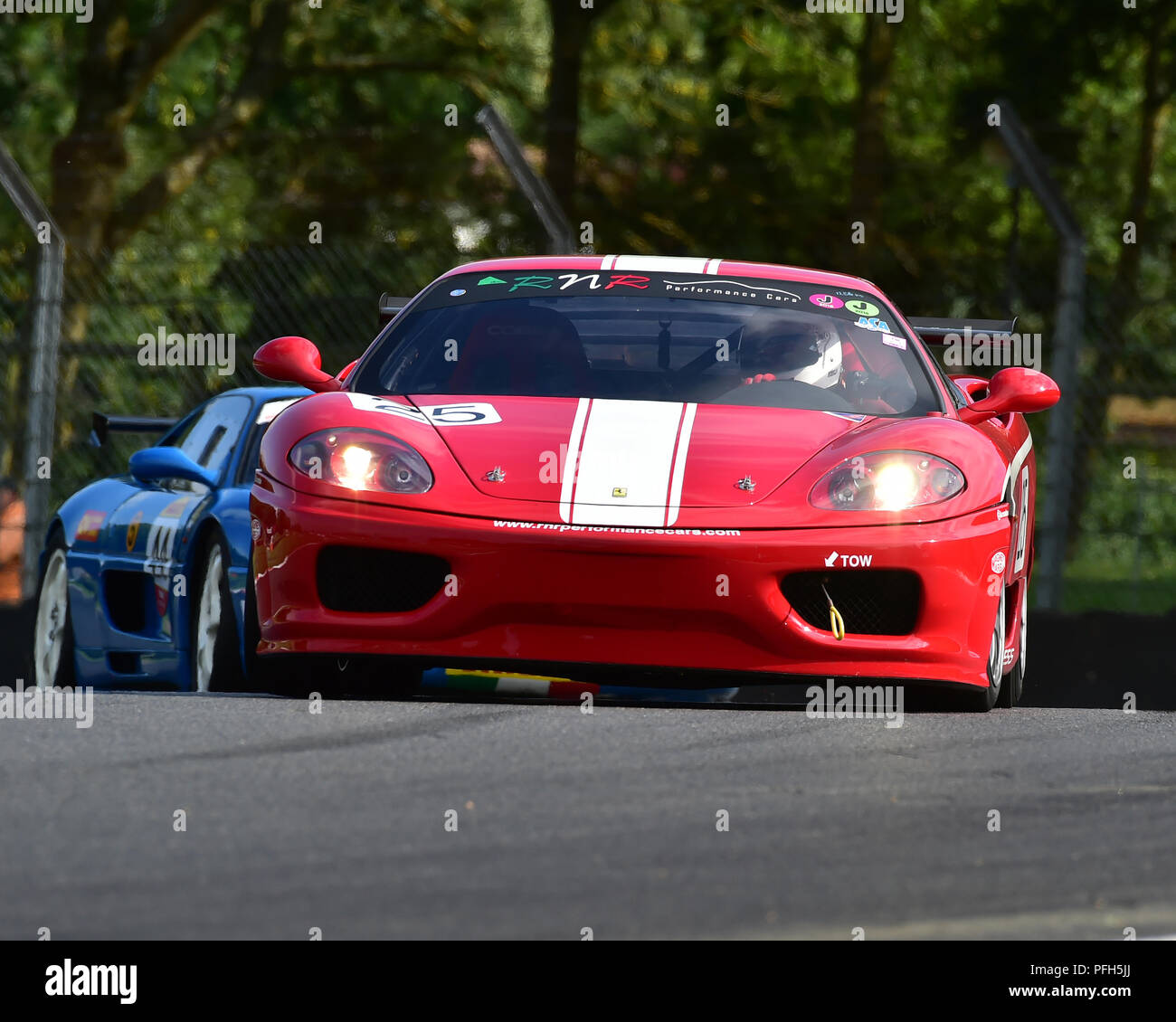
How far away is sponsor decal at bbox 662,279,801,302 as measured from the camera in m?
6.84

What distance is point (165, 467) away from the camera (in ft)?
23.9

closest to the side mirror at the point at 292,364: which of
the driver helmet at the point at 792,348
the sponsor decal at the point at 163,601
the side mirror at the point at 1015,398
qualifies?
the sponsor decal at the point at 163,601

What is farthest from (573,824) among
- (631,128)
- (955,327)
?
(631,128)

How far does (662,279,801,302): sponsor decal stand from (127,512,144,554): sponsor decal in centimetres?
210

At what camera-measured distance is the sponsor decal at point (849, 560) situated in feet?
18.4

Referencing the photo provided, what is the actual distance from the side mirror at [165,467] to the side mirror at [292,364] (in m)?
0.72

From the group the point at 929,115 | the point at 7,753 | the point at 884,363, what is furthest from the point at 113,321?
the point at 929,115

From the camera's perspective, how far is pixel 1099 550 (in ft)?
57.2

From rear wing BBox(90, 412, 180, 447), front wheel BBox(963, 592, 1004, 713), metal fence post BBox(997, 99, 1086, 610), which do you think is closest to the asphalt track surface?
front wheel BBox(963, 592, 1004, 713)

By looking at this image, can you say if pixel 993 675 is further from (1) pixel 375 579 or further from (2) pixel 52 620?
(2) pixel 52 620

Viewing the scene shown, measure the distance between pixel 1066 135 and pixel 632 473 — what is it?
66.9 feet

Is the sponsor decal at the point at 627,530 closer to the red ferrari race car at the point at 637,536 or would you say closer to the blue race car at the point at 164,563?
the red ferrari race car at the point at 637,536

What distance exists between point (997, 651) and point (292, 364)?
7.07ft

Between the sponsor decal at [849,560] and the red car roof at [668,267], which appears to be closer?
the sponsor decal at [849,560]
